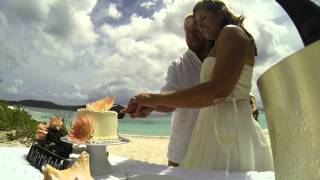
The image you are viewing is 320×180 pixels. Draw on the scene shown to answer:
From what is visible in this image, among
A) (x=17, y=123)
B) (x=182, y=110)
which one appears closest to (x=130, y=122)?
(x=17, y=123)

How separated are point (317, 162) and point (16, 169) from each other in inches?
58.5

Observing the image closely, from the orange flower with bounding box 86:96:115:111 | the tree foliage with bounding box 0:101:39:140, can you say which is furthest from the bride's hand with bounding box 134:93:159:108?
the tree foliage with bounding box 0:101:39:140

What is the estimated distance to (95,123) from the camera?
156 centimetres

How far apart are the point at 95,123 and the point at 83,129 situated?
0.23 feet

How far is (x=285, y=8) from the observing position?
0.40 metres

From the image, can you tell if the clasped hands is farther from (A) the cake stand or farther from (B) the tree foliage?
(B) the tree foliage

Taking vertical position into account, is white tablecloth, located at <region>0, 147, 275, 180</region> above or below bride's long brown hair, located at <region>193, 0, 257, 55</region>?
below

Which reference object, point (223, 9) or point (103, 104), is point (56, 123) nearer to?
point (103, 104)

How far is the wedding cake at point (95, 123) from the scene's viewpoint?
58.8 inches

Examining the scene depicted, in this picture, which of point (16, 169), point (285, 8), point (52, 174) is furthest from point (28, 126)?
point (285, 8)

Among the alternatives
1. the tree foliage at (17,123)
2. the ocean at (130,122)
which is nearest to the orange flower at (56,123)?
the ocean at (130,122)

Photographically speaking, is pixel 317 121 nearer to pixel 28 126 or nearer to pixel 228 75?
pixel 228 75

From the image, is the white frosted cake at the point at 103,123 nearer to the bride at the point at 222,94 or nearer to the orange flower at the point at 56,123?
the bride at the point at 222,94

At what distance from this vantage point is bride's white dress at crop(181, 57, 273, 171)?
183cm
